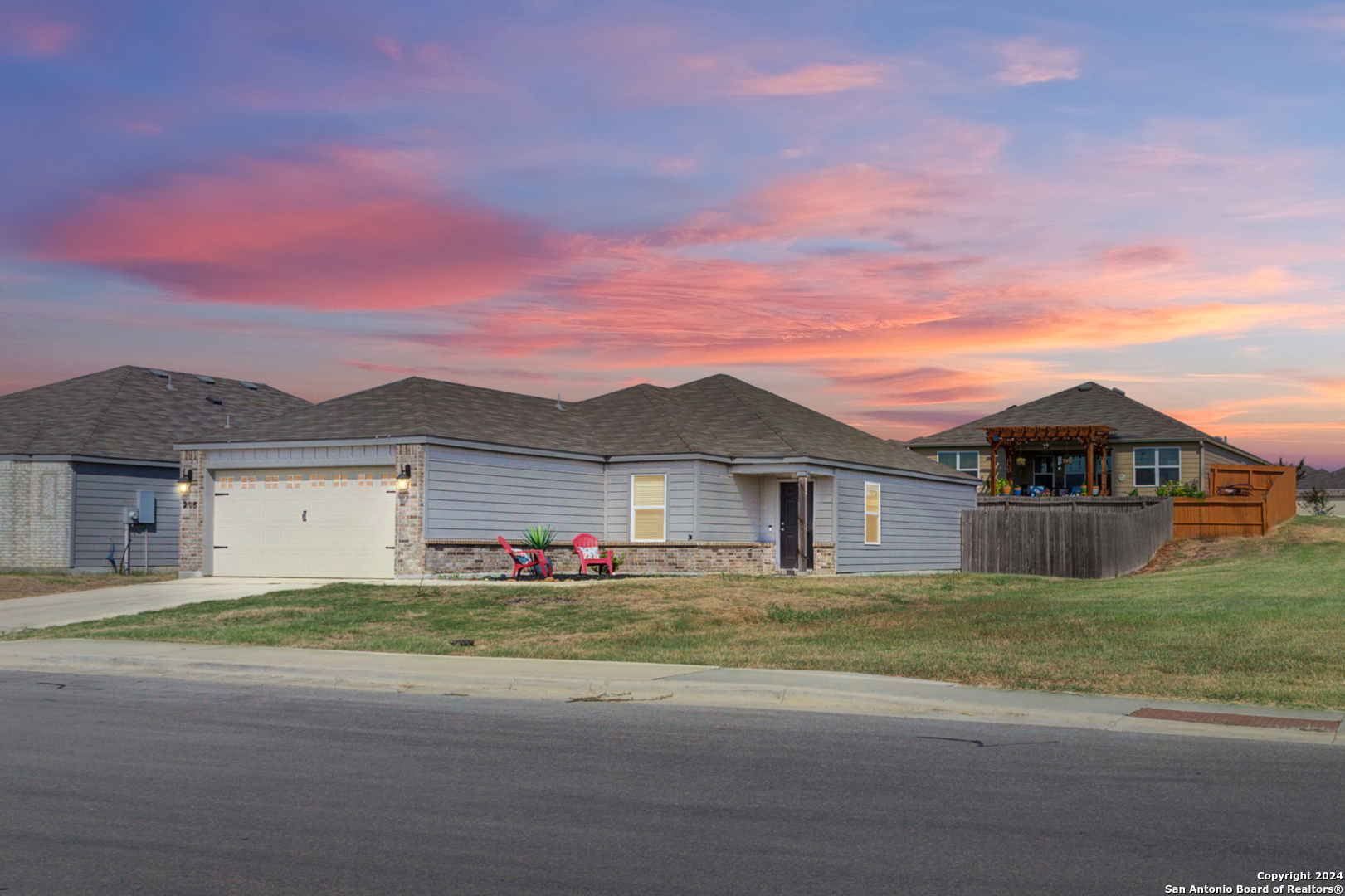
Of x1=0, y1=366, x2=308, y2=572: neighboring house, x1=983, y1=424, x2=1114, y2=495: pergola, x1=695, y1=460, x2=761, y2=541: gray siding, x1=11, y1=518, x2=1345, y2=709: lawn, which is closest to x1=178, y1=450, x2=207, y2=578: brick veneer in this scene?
x1=0, y1=366, x2=308, y2=572: neighboring house

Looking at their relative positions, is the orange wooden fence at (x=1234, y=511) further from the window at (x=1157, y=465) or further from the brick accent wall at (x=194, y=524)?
the brick accent wall at (x=194, y=524)

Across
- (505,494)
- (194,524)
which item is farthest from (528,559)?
(194,524)

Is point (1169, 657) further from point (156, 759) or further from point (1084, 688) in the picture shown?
point (156, 759)

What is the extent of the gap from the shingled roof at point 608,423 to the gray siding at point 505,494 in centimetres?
50

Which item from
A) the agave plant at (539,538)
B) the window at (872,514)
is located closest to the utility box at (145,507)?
the agave plant at (539,538)

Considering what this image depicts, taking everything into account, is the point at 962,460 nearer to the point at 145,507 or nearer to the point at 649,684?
the point at 145,507

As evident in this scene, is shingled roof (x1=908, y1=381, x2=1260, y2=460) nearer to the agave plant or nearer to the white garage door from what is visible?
the agave plant

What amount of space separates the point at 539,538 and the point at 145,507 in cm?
1223

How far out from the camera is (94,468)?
31984 millimetres

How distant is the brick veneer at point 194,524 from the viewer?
93.8ft

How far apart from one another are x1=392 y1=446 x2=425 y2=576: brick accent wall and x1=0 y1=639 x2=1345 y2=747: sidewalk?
950cm

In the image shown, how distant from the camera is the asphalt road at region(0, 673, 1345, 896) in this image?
5.96 metres

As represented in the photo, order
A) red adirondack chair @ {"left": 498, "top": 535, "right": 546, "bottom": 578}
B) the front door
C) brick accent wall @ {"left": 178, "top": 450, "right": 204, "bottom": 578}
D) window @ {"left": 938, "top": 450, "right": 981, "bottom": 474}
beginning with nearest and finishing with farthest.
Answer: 1. red adirondack chair @ {"left": 498, "top": 535, "right": 546, "bottom": 578}
2. brick accent wall @ {"left": 178, "top": 450, "right": 204, "bottom": 578}
3. the front door
4. window @ {"left": 938, "top": 450, "right": 981, "bottom": 474}

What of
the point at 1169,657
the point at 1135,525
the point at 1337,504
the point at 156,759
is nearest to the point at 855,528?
the point at 1135,525
